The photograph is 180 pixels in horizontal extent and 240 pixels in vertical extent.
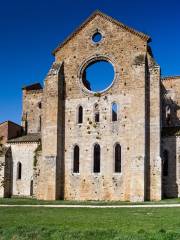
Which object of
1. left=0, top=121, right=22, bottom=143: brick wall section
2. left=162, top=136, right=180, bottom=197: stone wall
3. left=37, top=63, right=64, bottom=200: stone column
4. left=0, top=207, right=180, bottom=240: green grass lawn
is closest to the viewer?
left=0, top=207, right=180, bottom=240: green grass lawn

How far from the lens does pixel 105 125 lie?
113 ft

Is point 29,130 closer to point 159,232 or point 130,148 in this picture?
point 130,148

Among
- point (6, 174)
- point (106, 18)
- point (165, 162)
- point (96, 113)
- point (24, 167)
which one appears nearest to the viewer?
point (165, 162)

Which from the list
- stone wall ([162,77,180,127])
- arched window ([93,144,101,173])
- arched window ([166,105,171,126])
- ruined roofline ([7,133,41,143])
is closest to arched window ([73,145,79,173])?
arched window ([93,144,101,173])

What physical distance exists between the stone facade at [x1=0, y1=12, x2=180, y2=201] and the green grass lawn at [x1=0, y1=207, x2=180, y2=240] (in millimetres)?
11732

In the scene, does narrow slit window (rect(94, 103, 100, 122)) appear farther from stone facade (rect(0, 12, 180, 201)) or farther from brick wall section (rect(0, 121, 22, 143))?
brick wall section (rect(0, 121, 22, 143))

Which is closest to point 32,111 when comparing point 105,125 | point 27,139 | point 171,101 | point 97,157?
point 27,139

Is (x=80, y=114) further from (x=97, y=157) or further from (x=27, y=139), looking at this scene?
(x=27, y=139)

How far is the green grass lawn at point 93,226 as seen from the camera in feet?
50.7

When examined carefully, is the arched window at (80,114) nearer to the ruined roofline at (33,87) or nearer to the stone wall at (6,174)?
the stone wall at (6,174)

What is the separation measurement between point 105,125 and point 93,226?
58.4 ft

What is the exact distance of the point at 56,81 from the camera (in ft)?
118

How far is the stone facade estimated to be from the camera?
32.3 m

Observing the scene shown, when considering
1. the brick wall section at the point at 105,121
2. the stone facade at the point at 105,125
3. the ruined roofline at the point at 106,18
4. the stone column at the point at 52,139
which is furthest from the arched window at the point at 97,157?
the ruined roofline at the point at 106,18
